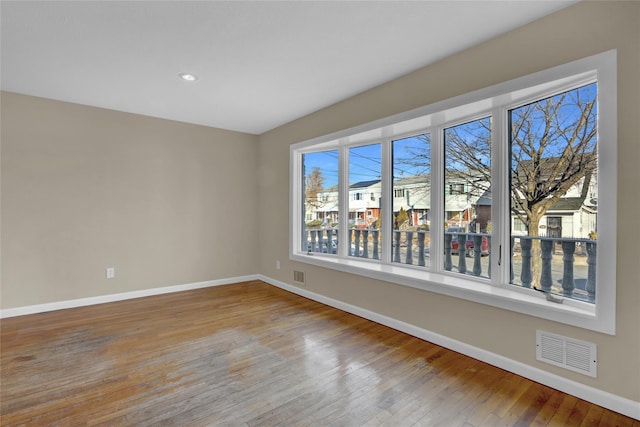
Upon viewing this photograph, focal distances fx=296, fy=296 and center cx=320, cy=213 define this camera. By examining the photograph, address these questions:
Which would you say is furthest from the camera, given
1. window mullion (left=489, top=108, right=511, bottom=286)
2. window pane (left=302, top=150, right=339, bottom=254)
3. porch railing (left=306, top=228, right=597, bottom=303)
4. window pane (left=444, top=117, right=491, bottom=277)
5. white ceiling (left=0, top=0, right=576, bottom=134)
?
window pane (left=302, top=150, right=339, bottom=254)

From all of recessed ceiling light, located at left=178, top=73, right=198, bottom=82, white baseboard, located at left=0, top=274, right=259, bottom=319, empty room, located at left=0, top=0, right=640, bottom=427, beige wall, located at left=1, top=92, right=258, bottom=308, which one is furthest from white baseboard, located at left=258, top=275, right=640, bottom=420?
recessed ceiling light, located at left=178, top=73, right=198, bottom=82

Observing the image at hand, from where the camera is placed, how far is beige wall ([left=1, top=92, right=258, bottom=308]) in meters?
3.42

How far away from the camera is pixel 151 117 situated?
4.23 metres

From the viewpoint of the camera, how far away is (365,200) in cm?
385

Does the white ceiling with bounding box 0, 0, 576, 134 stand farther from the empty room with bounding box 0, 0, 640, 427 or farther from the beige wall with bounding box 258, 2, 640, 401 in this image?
the beige wall with bounding box 258, 2, 640, 401

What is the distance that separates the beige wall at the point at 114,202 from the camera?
11.2 feet

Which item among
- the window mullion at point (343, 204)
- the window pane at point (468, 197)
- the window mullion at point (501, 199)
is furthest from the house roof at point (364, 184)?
the window mullion at point (501, 199)

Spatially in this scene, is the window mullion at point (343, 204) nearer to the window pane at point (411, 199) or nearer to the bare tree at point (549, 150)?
the window pane at point (411, 199)

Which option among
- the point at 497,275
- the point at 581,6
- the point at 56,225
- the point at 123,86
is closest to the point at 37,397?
the point at 56,225

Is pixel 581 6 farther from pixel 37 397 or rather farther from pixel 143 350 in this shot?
pixel 37 397

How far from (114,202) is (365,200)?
3353 millimetres

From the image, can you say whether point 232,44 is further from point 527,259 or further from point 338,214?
point 527,259

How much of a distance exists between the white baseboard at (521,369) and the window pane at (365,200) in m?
0.80

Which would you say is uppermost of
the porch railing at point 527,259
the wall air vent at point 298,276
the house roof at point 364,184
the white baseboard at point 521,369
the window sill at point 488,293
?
the house roof at point 364,184
